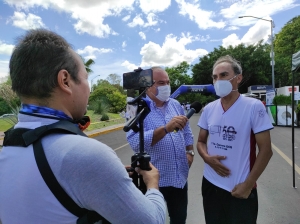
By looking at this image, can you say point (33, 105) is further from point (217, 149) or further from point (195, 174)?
point (195, 174)

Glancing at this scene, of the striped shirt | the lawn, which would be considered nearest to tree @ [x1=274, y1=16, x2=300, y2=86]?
the lawn

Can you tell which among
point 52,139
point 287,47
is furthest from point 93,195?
point 287,47

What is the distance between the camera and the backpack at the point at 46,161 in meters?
0.80

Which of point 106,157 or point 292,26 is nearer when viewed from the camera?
point 106,157

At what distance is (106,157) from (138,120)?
1.45ft

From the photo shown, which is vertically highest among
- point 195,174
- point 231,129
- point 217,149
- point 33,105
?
point 33,105

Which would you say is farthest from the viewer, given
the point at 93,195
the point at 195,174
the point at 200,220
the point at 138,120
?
the point at 195,174

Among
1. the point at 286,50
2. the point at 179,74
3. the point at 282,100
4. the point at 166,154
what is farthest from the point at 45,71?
the point at 179,74

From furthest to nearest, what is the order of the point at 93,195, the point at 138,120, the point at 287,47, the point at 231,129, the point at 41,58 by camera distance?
the point at 287,47, the point at 231,129, the point at 138,120, the point at 41,58, the point at 93,195

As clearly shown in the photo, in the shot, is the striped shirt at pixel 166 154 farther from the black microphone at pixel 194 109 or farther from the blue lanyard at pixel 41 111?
the blue lanyard at pixel 41 111

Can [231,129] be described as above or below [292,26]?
below

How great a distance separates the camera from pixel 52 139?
84cm

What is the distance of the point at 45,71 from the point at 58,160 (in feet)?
1.11

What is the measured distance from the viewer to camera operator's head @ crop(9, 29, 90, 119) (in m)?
0.91
